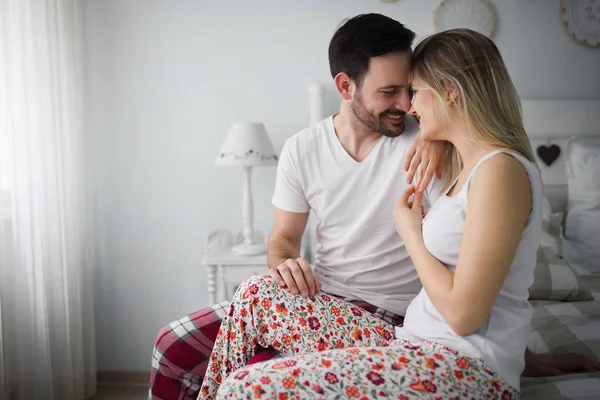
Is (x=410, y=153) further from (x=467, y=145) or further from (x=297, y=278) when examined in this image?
(x=297, y=278)

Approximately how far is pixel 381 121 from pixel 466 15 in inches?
42.1

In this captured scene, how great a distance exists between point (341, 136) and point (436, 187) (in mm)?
327

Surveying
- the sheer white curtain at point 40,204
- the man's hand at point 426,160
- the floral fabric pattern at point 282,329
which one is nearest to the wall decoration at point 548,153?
the man's hand at point 426,160

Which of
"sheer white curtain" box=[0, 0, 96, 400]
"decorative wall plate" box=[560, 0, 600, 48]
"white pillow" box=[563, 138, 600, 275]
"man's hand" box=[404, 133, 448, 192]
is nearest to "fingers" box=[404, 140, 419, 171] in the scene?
"man's hand" box=[404, 133, 448, 192]

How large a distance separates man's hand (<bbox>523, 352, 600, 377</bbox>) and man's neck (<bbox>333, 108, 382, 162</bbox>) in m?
0.66

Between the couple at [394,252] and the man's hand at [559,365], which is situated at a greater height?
the couple at [394,252]

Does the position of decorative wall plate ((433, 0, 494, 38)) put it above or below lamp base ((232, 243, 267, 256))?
above

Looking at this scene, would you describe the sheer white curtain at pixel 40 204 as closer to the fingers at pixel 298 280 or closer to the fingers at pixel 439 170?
the fingers at pixel 298 280

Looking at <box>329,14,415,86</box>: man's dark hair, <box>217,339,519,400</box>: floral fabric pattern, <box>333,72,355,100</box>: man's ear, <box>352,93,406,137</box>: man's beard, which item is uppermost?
<box>329,14,415,86</box>: man's dark hair

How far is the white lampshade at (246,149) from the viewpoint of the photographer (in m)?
2.11

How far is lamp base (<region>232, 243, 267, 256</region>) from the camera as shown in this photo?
2.17 m

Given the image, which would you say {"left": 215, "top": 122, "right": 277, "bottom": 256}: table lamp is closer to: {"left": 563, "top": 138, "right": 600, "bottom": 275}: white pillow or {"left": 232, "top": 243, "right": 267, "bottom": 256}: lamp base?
{"left": 232, "top": 243, "right": 267, "bottom": 256}: lamp base

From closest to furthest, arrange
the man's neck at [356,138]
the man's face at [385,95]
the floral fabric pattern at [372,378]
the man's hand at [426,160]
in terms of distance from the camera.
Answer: the floral fabric pattern at [372,378] → the man's hand at [426,160] → the man's face at [385,95] → the man's neck at [356,138]

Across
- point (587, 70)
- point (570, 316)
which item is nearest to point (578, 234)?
point (570, 316)
